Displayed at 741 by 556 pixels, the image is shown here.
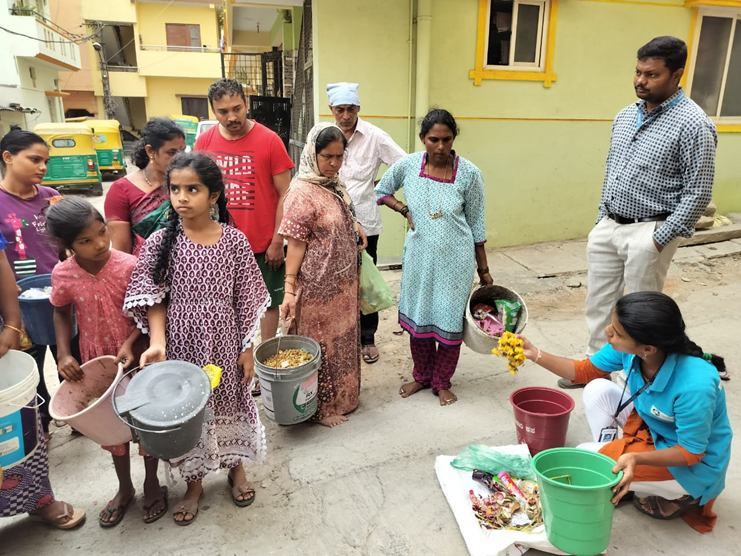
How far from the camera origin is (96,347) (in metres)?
2.42

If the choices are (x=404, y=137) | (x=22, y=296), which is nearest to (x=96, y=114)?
(x=404, y=137)

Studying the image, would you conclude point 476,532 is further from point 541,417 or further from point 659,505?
point 659,505

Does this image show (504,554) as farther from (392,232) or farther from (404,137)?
(404,137)

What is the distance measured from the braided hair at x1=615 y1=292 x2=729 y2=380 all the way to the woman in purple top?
288 cm

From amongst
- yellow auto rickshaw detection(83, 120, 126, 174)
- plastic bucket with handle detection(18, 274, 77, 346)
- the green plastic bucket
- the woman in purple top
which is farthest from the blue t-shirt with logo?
yellow auto rickshaw detection(83, 120, 126, 174)

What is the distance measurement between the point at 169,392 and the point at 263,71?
359 inches

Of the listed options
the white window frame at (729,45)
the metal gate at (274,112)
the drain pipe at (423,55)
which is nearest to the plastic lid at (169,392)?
the drain pipe at (423,55)

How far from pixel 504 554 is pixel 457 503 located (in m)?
0.34

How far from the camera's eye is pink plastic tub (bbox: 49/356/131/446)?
81.8 inches

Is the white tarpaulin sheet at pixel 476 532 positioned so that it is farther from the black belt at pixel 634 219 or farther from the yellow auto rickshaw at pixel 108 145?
the yellow auto rickshaw at pixel 108 145

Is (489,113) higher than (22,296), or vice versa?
(489,113)

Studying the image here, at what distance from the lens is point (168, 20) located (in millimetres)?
27422

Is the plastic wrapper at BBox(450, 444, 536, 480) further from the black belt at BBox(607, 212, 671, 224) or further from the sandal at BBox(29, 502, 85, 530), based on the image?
the sandal at BBox(29, 502, 85, 530)

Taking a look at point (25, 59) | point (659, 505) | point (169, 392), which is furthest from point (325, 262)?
point (25, 59)
